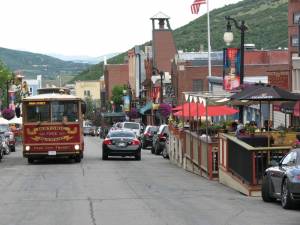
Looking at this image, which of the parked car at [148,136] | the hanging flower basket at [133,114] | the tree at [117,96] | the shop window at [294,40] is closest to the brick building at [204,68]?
the hanging flower basket at [133,114]

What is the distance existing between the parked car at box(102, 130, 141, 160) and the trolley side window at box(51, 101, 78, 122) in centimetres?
372

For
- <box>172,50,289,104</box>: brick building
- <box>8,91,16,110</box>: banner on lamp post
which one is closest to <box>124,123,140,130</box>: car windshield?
<box>172,50,289,104</box>: brick building

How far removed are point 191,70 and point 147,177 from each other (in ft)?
179

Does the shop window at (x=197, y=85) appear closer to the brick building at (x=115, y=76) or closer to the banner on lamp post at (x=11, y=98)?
the banner on lamp post at (x=11, y=98)

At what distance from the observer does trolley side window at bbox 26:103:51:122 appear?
113ft

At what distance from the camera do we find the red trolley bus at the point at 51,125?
34.2 metres

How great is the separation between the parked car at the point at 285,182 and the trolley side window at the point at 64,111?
1716 centimetres

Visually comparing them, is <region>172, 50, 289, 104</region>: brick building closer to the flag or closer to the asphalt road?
the flag

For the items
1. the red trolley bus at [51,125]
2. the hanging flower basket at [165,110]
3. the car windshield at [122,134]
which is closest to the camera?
the red trolley bus at [51,125]

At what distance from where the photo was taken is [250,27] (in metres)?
131

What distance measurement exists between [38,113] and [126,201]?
55.7ft

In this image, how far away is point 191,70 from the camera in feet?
264

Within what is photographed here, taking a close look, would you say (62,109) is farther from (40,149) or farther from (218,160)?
(218,160)

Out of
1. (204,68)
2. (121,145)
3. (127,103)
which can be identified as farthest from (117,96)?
(121,145)
